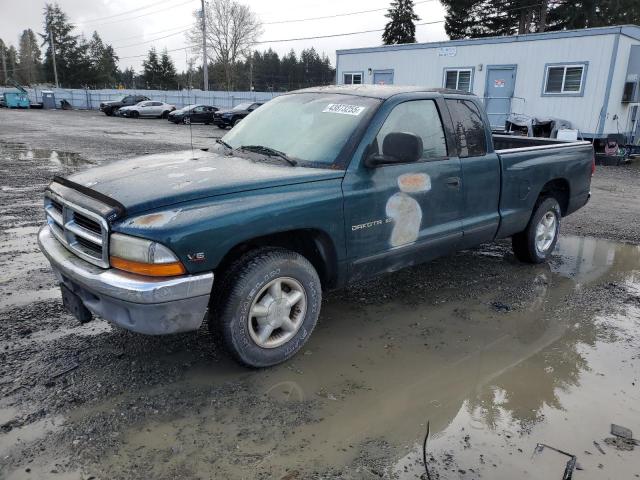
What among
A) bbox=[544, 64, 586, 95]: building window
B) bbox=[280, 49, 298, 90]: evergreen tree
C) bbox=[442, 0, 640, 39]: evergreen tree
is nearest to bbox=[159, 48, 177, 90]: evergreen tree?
bbox=[280, 49, 298, 90]: evergreen tree

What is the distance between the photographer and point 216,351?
12.1ft

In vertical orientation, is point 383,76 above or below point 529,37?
below

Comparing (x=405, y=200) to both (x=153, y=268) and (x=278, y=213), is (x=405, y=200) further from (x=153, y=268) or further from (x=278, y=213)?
(x=153, y=268)

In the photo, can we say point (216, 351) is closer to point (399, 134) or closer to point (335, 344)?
point (335, 344)

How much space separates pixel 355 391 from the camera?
3.26 metres

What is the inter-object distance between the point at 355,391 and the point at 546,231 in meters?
3.71

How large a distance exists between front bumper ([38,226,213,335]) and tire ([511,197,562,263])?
398 cm

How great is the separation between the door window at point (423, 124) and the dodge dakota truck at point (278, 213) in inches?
0.5

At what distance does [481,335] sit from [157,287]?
2.61 m

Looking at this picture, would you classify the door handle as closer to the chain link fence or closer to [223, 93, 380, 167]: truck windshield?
[223, 93, 380, 167]: truck windshield

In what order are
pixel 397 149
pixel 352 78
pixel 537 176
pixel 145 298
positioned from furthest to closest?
1. pixel 352 78
2. pixel 537 176
3. pixel 397 149
4. pixel 145 298

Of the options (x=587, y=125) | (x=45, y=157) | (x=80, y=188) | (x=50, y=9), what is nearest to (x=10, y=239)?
(x=80, y=188)

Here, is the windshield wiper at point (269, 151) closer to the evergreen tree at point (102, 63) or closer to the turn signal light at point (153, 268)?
the turn signal light at point (153, 268)

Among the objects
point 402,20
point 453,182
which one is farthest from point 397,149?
point 402,20
